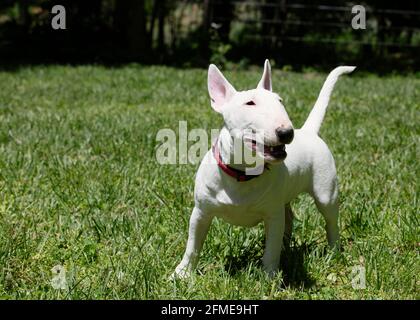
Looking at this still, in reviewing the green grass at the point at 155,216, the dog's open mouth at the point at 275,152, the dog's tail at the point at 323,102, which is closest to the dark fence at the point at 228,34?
the green grass at the point at 155,216

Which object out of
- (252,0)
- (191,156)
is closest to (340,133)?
(191,156)

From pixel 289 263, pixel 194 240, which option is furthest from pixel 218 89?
pixel 289 263

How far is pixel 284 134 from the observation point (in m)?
2.09

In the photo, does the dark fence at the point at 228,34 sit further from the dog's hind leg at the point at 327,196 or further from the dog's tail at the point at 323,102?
the dog's hind leg at the point at 327,196

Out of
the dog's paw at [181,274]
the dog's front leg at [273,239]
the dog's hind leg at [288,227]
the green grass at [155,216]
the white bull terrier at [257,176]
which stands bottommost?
the green grass at [155,216]

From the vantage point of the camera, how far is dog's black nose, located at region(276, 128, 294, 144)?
6.86 ft

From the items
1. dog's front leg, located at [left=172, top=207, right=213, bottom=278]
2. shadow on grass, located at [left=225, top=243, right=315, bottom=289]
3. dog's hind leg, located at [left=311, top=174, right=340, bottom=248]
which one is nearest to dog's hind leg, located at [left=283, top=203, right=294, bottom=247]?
shadow on grass, located at [left=225, top=243, right=315, bottom=289]

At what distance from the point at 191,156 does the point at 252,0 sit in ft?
34.6

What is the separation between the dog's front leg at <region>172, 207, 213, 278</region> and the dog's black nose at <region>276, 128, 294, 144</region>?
0.58 meters

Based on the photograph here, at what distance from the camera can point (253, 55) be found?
45.5ft

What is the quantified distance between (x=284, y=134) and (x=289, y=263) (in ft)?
3.12

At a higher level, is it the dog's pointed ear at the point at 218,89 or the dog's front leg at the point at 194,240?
the dog's pointed ear at the point at 218,89

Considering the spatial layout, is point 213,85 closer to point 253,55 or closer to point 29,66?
point 29,66

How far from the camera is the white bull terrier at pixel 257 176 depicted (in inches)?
86.2
